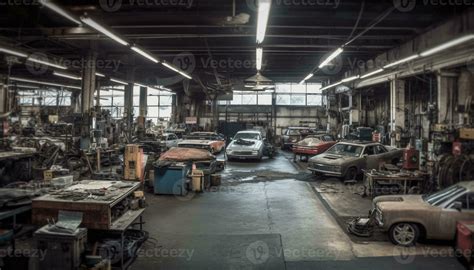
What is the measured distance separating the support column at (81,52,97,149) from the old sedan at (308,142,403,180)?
793 centimetres

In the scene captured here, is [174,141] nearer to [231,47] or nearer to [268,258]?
[231,47]

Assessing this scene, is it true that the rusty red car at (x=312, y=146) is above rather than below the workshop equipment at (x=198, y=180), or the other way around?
above

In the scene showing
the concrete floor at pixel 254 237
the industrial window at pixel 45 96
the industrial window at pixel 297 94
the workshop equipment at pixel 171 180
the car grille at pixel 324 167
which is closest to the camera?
the concrete floor at pixel 254 237

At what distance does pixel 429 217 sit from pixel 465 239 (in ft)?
2.54

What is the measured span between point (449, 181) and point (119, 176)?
861 centimetres

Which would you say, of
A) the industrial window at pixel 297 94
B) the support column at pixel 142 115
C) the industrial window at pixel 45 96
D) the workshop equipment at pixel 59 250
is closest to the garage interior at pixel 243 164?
the workshop equipment at pixel 59 250

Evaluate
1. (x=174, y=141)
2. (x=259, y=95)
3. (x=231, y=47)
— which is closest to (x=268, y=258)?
(x=231, y=47)

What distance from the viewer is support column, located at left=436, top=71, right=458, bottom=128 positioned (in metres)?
10.9

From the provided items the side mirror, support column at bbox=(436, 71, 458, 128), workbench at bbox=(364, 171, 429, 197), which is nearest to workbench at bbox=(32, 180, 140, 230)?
the side mirror

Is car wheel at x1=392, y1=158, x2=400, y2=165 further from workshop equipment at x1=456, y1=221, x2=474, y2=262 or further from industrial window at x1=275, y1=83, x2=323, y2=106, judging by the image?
industrial window at x1=275, y1=83, x2=323, y2=106

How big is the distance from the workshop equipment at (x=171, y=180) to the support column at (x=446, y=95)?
800 cm

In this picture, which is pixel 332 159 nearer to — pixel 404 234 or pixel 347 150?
pixel 347 150

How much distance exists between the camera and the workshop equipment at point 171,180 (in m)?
9.42

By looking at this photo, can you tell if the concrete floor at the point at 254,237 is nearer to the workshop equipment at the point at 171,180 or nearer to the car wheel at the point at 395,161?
the workshop equipment at the point at 171,180
